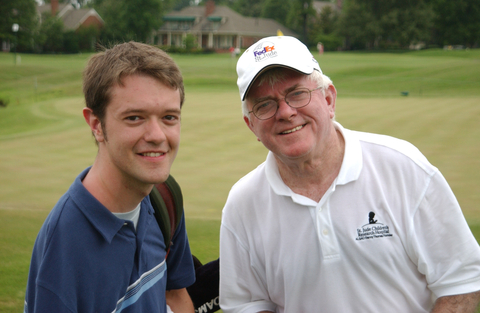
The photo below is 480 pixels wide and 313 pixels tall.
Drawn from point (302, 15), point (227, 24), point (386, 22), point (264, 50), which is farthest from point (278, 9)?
point (264, 50)

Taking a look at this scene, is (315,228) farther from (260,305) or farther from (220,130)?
(220,130)

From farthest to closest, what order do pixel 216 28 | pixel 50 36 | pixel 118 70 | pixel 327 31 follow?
pixel 216 28, pixel 327 31, pixel 50 36, pixel 118 70

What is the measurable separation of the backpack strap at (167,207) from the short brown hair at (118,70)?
51cm

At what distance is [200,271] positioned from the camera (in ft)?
9.39

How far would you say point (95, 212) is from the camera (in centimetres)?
190

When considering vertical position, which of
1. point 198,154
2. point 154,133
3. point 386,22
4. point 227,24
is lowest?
point 198,154

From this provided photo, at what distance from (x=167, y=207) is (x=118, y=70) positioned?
0.75 metres

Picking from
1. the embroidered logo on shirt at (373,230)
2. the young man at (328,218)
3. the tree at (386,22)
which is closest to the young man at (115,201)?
the young man at (328,218)

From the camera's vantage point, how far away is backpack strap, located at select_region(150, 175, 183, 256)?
2.32 m

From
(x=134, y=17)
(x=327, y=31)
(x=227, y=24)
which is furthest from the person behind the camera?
(x=227, y=24)

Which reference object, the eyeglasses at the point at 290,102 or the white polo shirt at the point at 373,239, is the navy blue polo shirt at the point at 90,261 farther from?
the eyeglasses at the point at 290,102

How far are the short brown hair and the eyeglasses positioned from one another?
1.54ft

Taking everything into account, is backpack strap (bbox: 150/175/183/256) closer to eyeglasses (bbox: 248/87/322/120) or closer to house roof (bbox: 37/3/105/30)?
eyeglasses (bbox: 248/87/322/120)

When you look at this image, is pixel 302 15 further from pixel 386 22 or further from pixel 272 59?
pixel 272 59
